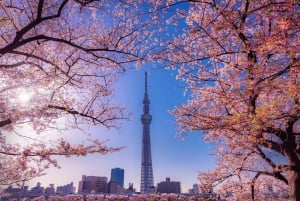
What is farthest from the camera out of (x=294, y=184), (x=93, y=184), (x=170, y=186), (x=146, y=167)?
(x=93, y=184)

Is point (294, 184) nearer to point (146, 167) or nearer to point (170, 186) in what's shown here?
point (146, 167)

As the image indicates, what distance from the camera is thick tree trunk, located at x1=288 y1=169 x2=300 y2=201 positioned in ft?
22.7

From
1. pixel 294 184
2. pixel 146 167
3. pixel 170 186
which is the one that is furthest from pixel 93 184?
pixel 294 184

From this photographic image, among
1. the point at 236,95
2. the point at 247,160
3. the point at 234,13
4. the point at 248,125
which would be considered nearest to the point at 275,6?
the point at 234,13

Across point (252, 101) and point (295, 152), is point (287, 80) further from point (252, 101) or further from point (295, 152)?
point (295, 152)

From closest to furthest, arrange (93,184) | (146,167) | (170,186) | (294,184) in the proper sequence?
(294,184), (146,167), (170,186), (93,184)

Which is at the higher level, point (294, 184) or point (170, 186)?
point (170, 186)

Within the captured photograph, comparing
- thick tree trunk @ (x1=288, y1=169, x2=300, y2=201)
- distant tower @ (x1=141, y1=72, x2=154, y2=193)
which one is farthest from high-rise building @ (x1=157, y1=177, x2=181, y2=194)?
thick tree trunk @ (x1=288, y1=169, x2=300, y2=201)

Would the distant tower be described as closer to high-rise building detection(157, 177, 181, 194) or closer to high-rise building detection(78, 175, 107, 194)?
high-rise building detection(157, 177, 181, 194)

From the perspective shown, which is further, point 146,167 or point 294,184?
point 146,167

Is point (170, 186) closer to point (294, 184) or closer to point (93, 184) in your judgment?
point (93, 184)

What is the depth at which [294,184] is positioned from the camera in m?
7.03

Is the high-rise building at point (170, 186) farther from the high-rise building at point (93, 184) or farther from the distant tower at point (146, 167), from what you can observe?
the distant tower at point (146, 167)

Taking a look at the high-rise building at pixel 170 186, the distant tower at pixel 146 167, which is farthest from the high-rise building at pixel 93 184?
the distant tower at pixel 146 167
